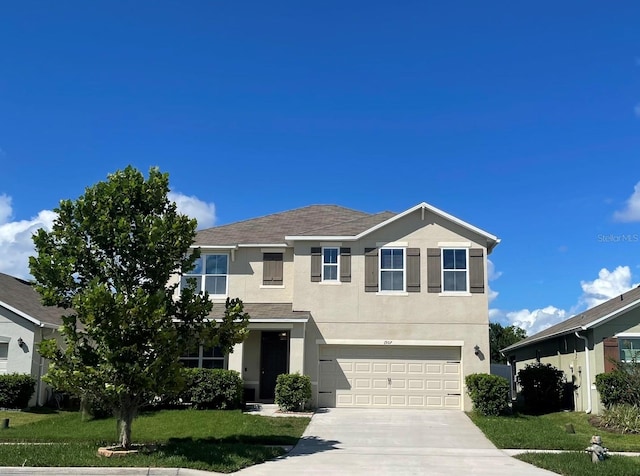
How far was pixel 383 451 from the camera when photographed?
1403cm

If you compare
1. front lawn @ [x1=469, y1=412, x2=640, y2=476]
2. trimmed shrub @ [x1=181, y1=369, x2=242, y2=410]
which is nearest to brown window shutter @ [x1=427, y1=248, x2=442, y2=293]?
front lawn @ [x1=469, y1=412, x2=640, y2=476]

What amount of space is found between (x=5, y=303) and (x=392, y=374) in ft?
44.7

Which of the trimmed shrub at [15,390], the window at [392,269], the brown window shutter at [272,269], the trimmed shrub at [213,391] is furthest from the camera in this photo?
the brown window shutter at [272,269]

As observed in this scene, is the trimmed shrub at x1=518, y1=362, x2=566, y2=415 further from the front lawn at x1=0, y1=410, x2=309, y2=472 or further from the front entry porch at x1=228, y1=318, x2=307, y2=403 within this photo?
the front lawn at x1=0, y1=410, x2=309, y2=472

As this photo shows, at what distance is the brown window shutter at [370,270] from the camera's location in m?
21.8

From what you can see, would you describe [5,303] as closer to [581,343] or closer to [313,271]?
[313,271]

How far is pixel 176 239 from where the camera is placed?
42.1 ft

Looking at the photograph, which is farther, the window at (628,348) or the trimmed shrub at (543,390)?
the trimmed shrub at (543,390)

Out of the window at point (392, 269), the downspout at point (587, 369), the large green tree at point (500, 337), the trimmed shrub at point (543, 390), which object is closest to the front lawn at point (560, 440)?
the downspout at point (587, 369)

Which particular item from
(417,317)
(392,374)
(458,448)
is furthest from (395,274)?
(458,448)

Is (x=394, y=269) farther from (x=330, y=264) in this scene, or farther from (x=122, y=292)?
(x=122, y=292)

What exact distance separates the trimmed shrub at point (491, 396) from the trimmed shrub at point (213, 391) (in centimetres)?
740

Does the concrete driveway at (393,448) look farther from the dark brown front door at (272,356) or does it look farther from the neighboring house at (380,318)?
the dark brown front door at (272,356)

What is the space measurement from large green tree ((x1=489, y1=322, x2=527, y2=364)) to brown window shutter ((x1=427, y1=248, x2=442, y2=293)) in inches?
1510
